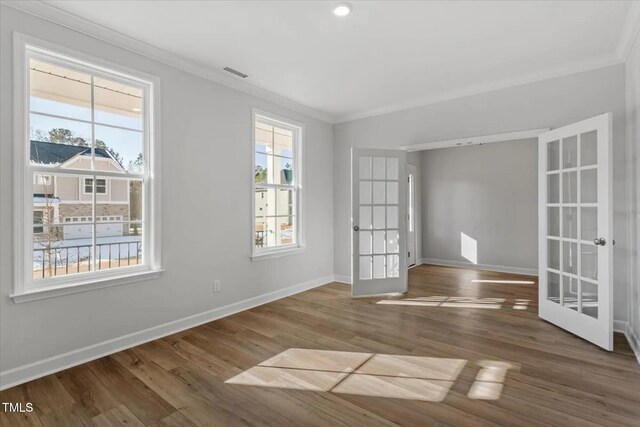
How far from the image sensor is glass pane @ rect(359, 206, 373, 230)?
14.7ft

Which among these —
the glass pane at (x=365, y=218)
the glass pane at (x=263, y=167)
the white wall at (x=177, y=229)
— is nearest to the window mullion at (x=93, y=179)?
the white wall at (x=177, y=229)

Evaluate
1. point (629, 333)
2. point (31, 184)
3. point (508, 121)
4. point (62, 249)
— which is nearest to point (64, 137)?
point (31, 184)

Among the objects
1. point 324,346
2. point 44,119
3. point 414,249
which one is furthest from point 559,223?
point 44,119

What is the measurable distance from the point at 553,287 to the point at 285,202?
337cm

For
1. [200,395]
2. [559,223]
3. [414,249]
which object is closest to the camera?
[200,395]

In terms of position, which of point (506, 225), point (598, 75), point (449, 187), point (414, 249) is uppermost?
point (598, 75)

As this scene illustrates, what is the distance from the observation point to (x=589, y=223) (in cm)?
296

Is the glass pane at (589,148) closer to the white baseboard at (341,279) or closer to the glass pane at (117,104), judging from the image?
the white baseboard at (341,279)

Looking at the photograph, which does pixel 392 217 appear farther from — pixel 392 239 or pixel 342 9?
pixel 342 9

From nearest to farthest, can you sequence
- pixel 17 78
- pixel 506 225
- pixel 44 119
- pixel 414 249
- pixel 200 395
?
pixel 200 395
pixel 17 78
pixel 44 119
pixel 506 225
pixel 414 249

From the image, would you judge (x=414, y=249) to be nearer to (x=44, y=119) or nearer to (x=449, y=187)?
(x=449, y=187)

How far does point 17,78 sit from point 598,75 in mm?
5156

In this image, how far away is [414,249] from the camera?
22.0 ft

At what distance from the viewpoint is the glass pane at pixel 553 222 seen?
3.29 metres
